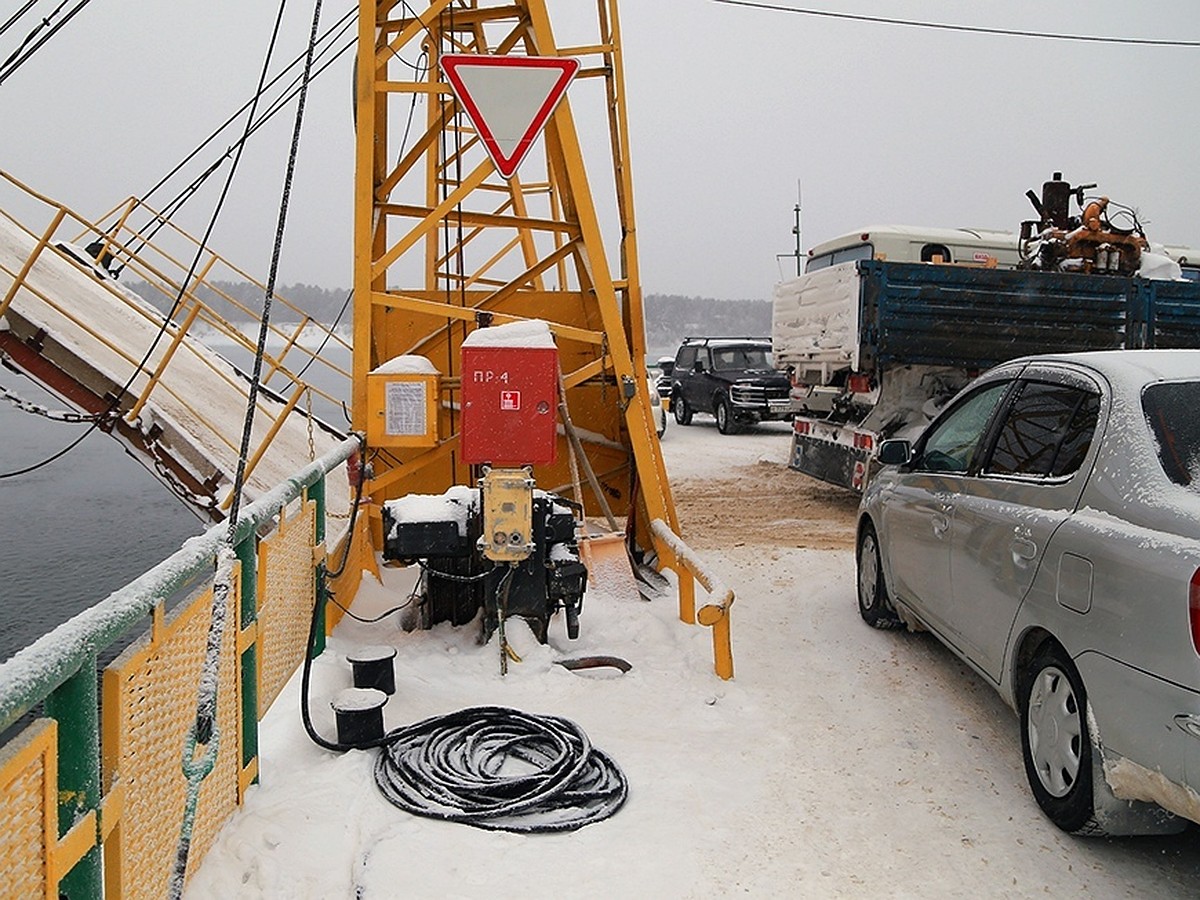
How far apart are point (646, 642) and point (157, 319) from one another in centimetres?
581

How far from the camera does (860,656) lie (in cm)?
529

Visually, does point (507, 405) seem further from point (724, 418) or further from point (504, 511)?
point (724, 418)

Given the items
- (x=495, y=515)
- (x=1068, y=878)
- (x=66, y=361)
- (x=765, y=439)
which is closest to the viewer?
(x=1068, y=878)

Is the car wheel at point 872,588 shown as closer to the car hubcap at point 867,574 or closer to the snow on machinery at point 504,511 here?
the car hubcap at point 867,574

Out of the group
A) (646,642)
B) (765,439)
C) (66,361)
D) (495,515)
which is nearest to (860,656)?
(646,642)

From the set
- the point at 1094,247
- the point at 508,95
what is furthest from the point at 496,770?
the point at 1094,247

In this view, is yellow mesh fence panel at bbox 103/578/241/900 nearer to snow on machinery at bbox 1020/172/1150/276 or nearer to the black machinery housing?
the black machinery housing

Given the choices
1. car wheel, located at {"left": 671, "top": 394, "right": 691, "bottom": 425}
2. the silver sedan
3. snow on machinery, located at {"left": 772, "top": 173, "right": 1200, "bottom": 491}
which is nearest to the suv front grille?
car wheel, located at {"left": 671, "top": 394, "right": 691, "bottom": 425}

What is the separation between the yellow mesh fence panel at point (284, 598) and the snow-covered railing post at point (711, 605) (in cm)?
183

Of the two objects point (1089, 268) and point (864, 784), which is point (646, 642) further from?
point (1089, 268)

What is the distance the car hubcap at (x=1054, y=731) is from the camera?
3.25m

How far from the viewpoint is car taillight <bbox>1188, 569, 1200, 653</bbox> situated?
8.49ft

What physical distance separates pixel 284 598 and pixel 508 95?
A: 10.3 ft

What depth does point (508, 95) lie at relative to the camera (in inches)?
214
